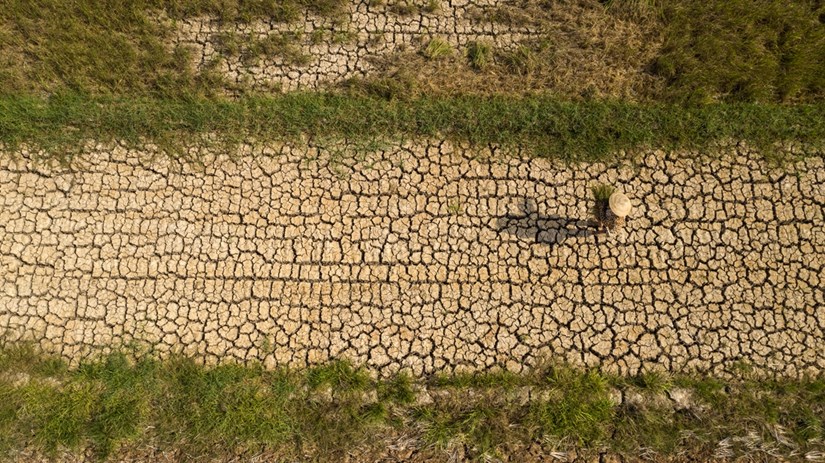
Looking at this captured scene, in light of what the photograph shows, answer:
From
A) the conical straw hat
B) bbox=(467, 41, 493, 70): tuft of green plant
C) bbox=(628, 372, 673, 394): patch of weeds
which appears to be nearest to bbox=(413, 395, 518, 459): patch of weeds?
bbox=(628, 372, 673, 394): patch of weeds

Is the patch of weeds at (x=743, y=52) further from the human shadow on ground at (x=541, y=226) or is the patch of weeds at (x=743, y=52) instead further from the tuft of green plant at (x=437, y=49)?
the tuft of green plant at (x=437, y=49)

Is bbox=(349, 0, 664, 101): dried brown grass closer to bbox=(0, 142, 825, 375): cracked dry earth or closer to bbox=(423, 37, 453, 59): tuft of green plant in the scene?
bbox=(423, 37, 453, 59): tuft of green plant

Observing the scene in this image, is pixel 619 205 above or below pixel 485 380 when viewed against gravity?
above

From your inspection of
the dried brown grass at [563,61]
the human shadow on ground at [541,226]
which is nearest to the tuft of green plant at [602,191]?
the human shadow on ground at [541,226]

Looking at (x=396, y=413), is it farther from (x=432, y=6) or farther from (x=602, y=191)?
(x=432, y=6)

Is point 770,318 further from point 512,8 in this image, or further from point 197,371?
point 197,371

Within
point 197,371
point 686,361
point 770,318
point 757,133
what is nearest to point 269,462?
point 197,371

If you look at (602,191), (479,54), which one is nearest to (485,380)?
(602,191)
